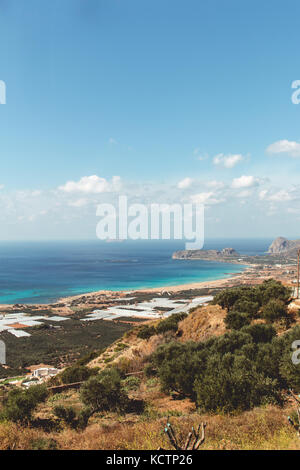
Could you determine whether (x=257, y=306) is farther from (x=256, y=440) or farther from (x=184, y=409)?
(x=256, y=440)

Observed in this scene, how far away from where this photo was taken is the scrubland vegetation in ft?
→ 22.5

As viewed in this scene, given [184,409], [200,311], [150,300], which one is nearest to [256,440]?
[184,409]

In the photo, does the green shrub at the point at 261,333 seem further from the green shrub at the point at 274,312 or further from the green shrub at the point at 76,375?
the green shrub at the point at 76,375

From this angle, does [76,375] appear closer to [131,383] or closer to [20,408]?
[131,383]

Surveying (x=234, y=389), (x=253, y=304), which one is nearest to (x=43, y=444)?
(x=234, y=389)

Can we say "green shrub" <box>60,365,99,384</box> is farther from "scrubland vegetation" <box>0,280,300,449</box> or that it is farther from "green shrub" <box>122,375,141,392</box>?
"green shrub" <box>122,375,141,392</box>

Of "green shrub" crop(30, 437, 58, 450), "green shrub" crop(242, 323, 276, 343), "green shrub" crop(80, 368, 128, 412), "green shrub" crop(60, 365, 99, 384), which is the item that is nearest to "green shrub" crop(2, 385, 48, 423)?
"green shrub" crop(80, 368, 128, 412)

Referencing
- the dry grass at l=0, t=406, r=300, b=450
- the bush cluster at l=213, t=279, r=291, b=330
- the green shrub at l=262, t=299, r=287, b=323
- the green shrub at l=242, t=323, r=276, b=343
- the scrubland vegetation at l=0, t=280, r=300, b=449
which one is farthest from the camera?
the bush cluster at l=213, t=279, r=291, b=330

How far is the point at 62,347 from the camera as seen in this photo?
1371 inches

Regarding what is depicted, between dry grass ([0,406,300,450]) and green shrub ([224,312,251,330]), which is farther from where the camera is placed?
green shrub ([224,312,251,330])

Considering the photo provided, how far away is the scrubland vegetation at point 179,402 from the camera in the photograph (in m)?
6.85

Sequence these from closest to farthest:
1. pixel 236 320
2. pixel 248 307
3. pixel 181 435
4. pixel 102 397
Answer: pixel 181 435 < pixel 102 397 < pixel 236 320 < pixel 248 307

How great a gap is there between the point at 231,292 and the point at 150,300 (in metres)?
51.1

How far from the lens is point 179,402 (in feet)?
35.3
